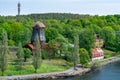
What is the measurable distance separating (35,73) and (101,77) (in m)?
13.4

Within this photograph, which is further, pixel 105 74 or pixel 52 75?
pixel 105 74

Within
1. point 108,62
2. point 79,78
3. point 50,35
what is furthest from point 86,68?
point 50,35

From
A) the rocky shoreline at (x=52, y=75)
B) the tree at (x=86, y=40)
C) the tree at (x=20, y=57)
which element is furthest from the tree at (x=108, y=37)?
the tree at (x=20, y=57)

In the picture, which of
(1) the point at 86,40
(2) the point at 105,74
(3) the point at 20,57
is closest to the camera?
(3) the point at 20,57

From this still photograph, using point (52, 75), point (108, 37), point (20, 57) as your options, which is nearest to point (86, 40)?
point (20, 57)

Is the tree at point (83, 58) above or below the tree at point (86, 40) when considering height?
below

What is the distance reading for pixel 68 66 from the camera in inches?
3533

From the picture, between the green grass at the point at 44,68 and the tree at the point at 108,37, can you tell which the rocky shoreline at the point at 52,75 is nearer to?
Result: the green grass at the point at 44,68

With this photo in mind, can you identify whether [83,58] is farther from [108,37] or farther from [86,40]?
[108,37]

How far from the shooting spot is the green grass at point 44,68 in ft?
260

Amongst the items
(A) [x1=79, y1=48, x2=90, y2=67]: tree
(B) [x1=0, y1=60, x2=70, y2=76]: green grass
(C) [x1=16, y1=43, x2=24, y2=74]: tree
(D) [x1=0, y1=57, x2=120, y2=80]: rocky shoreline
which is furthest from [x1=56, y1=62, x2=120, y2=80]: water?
(C) [x1=16, y1=43, x2=24, y2=74]: tree

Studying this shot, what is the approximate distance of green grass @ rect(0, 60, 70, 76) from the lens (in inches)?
3122

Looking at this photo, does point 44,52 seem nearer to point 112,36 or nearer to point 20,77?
point 20,77

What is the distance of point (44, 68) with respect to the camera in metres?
83.8
